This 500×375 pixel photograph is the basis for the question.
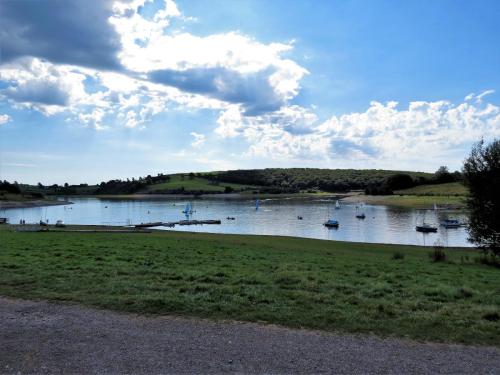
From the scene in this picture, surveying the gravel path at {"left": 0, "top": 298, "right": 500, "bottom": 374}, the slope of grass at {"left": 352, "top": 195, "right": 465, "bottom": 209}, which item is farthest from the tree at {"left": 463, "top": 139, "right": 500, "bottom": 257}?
the slope of grass at {"left": 352, "top": 195, "right": 465, "bottom": 209}

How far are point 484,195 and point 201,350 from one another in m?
25.7

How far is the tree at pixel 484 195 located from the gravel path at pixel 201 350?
74.4 feet

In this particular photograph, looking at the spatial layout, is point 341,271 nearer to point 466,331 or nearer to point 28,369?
point 466,331

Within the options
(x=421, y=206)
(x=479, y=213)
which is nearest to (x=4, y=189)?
(x=421, y=206)

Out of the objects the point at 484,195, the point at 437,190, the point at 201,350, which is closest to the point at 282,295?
Answer: the point at 201,350

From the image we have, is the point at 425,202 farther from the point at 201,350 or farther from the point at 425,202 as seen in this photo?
the point at 201,350

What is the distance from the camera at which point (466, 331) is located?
763 cm

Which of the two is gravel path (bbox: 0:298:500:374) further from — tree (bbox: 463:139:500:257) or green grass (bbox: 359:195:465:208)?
green grass (bbox: 359:195:465:208)

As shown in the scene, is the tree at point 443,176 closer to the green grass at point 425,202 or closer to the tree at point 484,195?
the green grass at point 425,202

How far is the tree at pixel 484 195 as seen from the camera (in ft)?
86.5

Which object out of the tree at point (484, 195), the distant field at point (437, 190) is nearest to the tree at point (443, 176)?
the distant field at point (437, 190)

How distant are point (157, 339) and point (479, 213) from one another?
2608cm

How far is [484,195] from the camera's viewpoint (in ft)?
87.7

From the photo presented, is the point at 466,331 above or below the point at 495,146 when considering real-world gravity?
below
